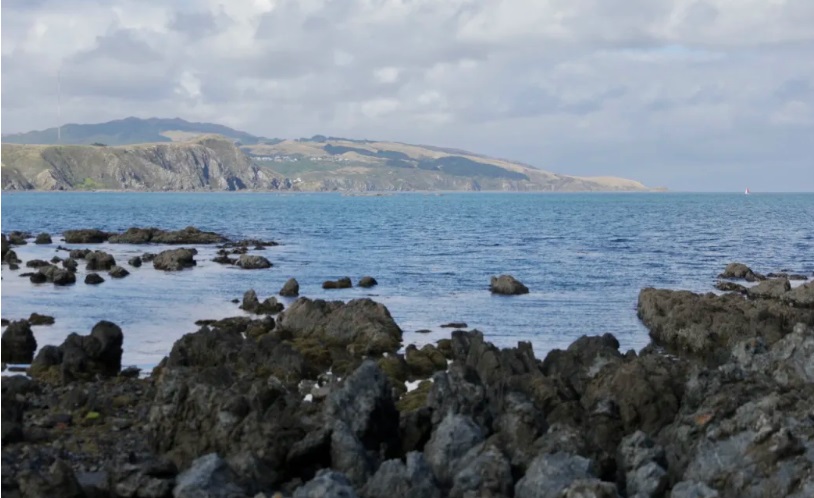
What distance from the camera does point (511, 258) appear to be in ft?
293

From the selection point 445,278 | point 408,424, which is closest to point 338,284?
point 445,278

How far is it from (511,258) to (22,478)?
72.6 metres

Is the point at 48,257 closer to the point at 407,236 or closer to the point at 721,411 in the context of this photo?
the point at 407,236

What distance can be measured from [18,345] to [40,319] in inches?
372

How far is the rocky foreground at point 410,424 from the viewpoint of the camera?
18859 millimetres

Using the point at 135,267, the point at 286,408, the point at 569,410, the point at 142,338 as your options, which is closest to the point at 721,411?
the point at 569,410

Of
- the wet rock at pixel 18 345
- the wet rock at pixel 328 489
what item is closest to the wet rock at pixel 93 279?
the wet rock at pixel 18 345

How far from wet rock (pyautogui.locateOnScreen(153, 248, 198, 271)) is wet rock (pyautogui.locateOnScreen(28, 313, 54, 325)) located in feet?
94.5

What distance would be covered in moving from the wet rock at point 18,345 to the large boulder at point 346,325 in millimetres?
11206

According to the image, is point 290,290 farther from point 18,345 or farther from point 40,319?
point 18,345

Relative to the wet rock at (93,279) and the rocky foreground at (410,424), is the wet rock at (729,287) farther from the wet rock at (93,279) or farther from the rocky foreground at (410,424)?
the wet rock at (93,279)

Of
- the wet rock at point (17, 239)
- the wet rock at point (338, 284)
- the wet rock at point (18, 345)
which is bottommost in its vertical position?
the wet rock at point (17, 239)

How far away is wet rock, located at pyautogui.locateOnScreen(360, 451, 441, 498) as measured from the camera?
61.0ft

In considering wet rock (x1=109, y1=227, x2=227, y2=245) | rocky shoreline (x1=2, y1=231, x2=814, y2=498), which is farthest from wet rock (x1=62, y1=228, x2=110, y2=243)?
rocky shoreline (x1=2, y1=231, x2=814, y2=498)
